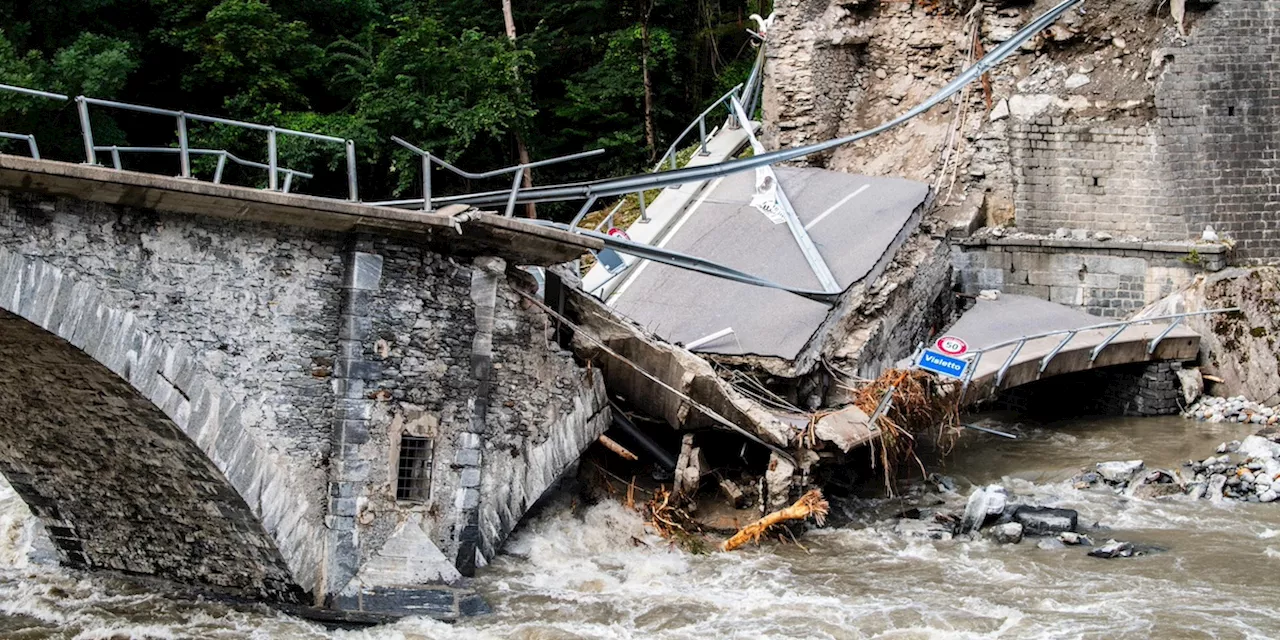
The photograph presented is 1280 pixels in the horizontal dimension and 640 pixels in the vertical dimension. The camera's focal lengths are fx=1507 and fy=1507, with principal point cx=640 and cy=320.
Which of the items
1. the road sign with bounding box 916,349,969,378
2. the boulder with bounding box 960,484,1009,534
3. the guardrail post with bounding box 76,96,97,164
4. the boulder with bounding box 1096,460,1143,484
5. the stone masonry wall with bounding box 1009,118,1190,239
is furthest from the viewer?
the stone masonry wall with bounding box 1009,118,1190,239

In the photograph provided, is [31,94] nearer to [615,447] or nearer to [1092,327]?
[615,447]

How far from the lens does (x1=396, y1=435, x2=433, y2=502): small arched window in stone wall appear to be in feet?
34.0

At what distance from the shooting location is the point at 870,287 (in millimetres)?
14367

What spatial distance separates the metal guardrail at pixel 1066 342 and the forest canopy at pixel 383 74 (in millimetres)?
7757

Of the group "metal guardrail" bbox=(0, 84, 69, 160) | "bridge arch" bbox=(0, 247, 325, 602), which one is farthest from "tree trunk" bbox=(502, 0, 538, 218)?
"metal guardrail" bbox=(0, 84, 69, 160)

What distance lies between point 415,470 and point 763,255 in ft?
17.9

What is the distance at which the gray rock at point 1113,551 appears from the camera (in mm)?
11406

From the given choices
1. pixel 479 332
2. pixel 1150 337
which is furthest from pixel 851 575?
pixel 1150 337

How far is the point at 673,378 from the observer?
40.1 feet

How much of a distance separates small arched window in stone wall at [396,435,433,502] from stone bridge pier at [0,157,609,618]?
0.05ft

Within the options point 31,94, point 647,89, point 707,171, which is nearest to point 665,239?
point 707,171

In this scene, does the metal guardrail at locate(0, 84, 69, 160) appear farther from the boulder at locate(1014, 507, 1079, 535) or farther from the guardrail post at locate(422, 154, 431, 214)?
the boulder at locate(1014, 507, 1079, 535)

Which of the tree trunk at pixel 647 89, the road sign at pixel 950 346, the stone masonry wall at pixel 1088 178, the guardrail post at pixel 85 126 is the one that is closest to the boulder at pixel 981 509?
the road sign at pixel 950 346

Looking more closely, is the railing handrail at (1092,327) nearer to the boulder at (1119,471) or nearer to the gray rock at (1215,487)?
the boulder at (1119,471)
